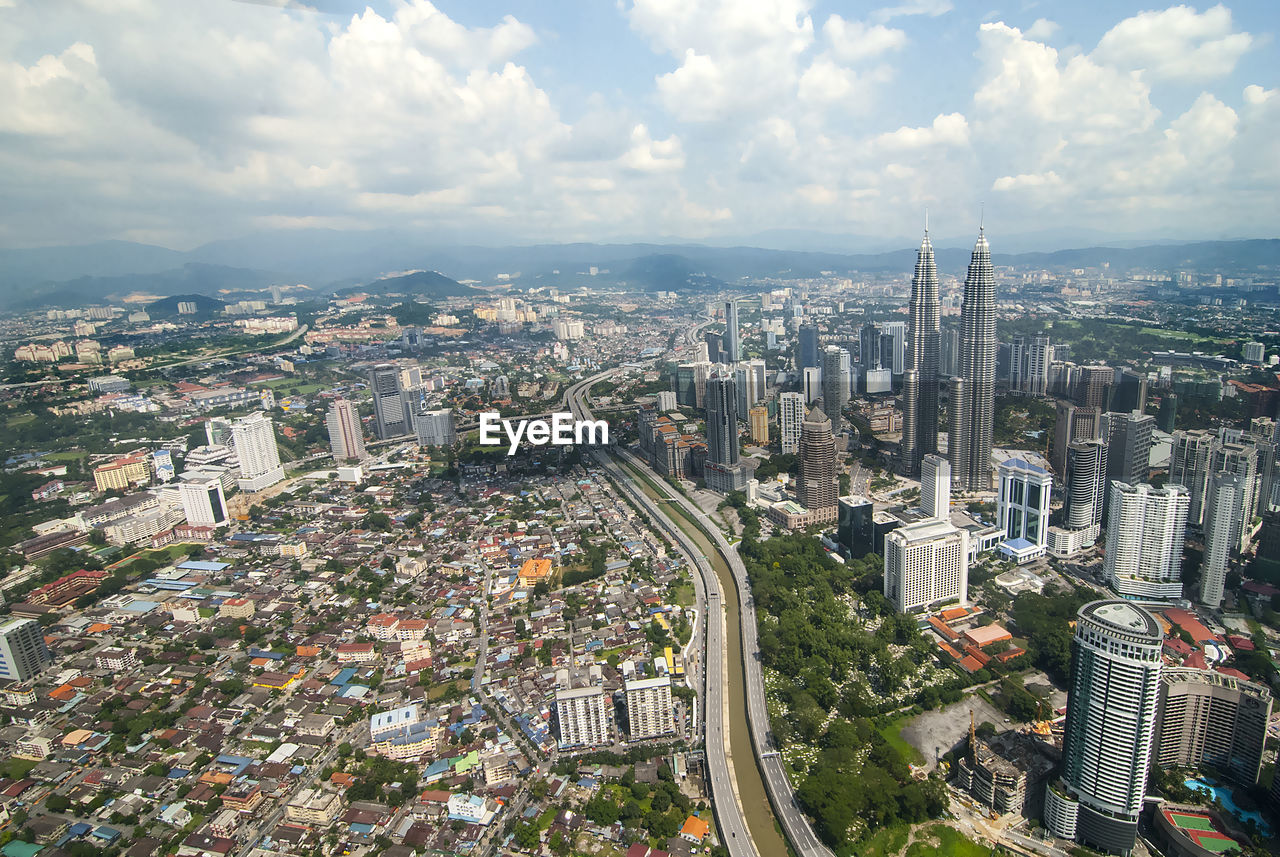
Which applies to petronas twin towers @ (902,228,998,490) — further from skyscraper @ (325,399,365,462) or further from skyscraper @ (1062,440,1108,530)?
skyscraper @ (325,399,365,462)

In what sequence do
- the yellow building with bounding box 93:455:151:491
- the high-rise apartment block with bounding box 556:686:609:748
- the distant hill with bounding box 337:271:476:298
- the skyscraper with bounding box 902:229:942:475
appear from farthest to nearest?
the distant hill with bounding box 337:271:476:298 → the skyscraper with bounding box 902:229:942:475 → the yellow building with bounding box 93:455:151:491 → the high-rise apartment block with bounding box 556:686:609:748

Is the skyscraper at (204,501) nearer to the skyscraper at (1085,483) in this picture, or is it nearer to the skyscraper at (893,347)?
the skyscraper at (1085,483)

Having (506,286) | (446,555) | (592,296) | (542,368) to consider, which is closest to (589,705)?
(446,555)

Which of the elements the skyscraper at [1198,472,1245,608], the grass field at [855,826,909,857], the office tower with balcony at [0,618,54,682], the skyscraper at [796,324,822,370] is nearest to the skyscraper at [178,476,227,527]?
the office tower with balcony at [0,618,54,682]

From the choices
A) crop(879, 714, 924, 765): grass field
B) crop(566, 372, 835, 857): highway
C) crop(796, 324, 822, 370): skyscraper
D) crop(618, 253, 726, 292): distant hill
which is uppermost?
crop(618, 253, 726, 292): distant hill

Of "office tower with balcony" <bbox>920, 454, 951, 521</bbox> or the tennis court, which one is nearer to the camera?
the tennis court

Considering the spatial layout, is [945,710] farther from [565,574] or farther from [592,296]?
[592,296]
